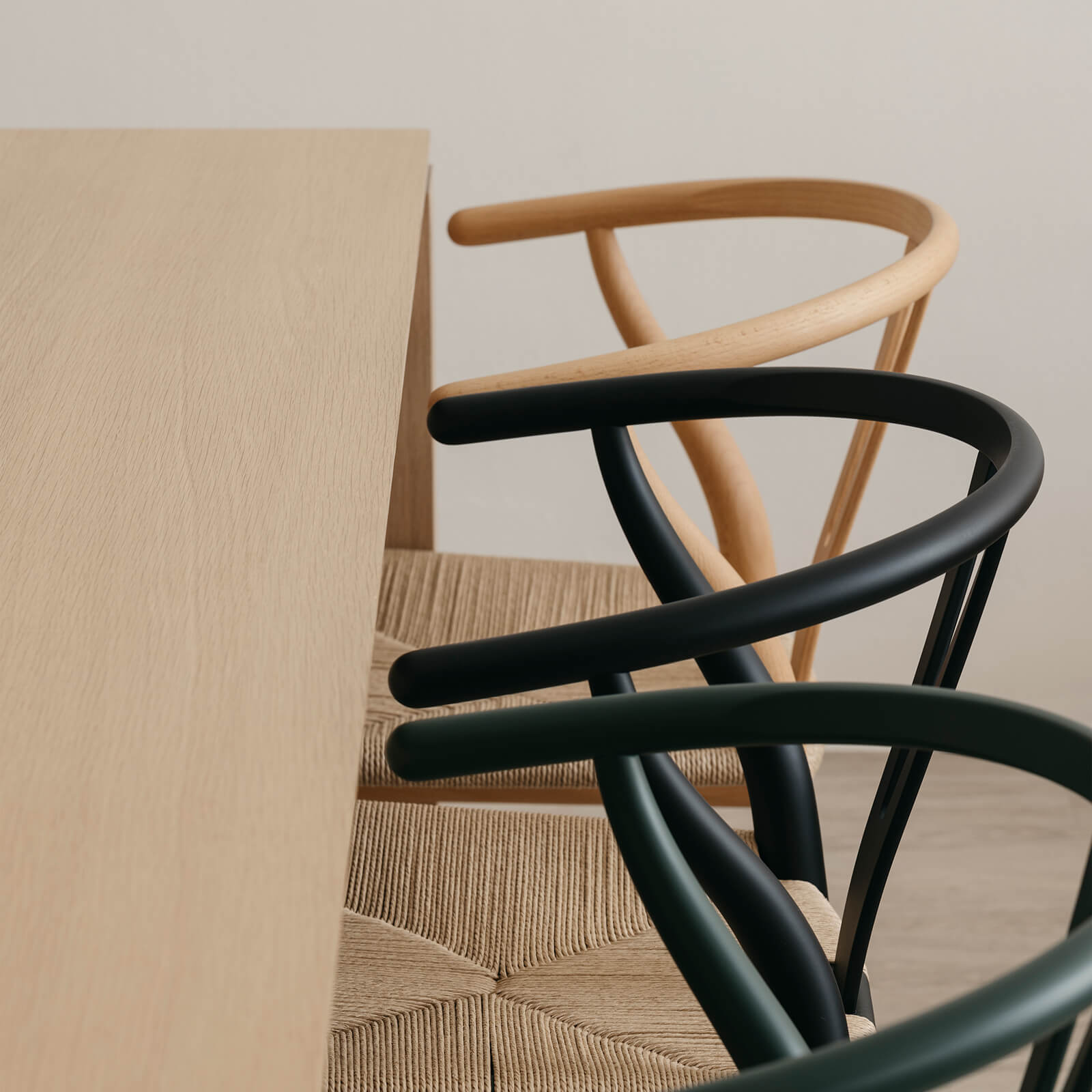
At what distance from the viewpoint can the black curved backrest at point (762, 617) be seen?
1.32 feet

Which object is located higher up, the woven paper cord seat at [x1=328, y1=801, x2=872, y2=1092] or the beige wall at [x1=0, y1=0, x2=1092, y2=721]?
the beige wall at [x1=0, y1=0, x2=1092, y2=721]

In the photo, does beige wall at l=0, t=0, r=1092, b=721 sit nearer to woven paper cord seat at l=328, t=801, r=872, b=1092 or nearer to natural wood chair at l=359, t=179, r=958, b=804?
natural wood chair at l=359, t=179, r=958, b=804

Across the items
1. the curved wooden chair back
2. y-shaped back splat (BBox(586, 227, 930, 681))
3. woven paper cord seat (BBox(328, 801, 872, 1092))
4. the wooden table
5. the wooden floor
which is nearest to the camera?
the wooden table

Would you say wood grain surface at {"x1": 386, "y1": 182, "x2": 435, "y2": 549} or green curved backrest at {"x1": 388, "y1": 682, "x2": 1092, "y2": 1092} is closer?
green curved backrest at {"x1": 388, "y1": 682, "x2": 1092, "y2": 1092}

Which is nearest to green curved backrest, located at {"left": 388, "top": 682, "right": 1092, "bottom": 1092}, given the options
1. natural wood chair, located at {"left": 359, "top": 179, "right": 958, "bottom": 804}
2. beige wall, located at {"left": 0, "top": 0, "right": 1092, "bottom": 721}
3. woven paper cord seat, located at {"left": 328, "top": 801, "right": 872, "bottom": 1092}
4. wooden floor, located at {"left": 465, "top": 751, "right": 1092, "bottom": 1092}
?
woven paper cord seat, located at {"left": 328, "top": 801, "right": 872, "bottom": 1092}

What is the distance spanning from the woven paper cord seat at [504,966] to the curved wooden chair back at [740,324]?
189 millimetres

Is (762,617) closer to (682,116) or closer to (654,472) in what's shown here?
(654,472)

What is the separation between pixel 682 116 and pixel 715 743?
1277 millimetres

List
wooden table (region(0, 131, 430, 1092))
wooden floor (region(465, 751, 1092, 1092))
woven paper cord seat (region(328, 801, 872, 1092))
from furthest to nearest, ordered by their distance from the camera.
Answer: wooden floor (region(465, 751, 1092, 1092)) → woven paper cord seat (region(328, 801, 872, 1092)) → wooden table (region(0, 131, 430, 1092))

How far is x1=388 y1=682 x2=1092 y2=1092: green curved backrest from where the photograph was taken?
1.11 feet

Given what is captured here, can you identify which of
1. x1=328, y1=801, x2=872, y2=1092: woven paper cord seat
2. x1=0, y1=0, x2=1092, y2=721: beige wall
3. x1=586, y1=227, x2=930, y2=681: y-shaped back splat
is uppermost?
x1=0, y1=0, x2=1092, y2=721: beige wall

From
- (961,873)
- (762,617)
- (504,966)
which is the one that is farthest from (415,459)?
(961,873)

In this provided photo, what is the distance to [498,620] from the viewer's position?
0.95 m

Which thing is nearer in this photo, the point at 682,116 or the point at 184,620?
the point at 184,620
